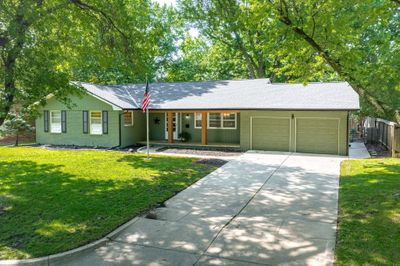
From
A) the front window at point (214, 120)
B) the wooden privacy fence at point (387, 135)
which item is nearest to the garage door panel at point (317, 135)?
the wooden privacy fence at point (387, 135)

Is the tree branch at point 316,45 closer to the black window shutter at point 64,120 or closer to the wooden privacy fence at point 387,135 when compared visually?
the wooden privacy fence at point 387,135

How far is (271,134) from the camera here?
17.1 meters

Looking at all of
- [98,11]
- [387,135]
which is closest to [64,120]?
[98,11]

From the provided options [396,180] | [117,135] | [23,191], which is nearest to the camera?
[23,191]

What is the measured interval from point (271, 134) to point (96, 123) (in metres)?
10.6

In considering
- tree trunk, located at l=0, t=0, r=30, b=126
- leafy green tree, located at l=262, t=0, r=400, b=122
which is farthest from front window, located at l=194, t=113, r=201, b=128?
tree trunk, located at l=0, t=0, r=30, b=126

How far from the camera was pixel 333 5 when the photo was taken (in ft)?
26.3

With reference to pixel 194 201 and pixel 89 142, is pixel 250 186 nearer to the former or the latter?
pixel 194 201

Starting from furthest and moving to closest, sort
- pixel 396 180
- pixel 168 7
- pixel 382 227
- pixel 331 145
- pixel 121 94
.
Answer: pixel 168 7 < pixel 121 94 < pixel 331 145 < pixel 396 180 < pixel 382 227

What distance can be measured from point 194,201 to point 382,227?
13.1 feet

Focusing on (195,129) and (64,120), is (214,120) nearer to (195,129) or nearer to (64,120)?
(195,129)

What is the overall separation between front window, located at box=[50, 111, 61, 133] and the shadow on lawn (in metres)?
9.00

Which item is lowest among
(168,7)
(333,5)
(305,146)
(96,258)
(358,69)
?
(96,258)

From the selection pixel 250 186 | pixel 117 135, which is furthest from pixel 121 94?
pixel 250 186
